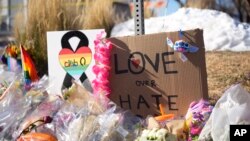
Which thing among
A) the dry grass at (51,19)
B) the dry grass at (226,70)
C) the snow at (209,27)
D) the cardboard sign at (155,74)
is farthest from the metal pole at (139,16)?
the snow at (209,27)

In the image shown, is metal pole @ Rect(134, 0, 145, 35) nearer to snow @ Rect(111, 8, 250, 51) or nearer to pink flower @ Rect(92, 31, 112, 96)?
pink flower @ Rect(92, 31, 112, 96)

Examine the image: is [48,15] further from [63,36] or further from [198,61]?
[198,61]

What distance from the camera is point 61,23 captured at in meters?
5.16

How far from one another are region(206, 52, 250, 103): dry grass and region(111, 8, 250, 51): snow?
31cm

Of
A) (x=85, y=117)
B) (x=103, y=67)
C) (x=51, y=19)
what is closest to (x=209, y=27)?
(x=51, y=19)

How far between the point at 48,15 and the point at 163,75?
7.70 ft

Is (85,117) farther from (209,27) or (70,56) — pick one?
(209,27)

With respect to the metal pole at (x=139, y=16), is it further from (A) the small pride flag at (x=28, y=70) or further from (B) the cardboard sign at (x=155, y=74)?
(A) the small pride flag at (x=28, y=70)

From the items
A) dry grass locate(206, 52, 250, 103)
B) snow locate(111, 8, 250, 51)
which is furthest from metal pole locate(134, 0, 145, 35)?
snow locate(111, 8, 250, 51)

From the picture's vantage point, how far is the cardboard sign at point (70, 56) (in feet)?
11.4

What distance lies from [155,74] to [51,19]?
7.49 ft

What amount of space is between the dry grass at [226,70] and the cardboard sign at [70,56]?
123cm

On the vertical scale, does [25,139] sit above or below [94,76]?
below

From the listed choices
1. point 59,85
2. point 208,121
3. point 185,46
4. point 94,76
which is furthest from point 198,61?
point 59,85
